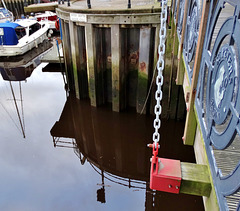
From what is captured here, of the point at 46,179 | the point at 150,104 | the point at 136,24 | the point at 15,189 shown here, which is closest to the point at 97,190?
the point at 46,179

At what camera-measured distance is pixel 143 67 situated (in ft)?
28.7

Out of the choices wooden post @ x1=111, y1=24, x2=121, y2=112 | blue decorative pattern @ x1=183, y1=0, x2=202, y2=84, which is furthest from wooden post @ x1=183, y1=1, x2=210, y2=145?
wooden post @ x1=111, y1=24, x2=121, y2=112

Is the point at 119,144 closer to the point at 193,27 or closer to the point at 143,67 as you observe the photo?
the point at 143,67

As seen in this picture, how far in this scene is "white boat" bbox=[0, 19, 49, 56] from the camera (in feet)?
53.4

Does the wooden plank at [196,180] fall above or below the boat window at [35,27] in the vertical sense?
above

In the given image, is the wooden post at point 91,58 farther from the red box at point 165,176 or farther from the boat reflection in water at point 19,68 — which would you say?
the red box at point 165,176

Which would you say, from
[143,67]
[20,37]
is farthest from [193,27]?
[20,37]

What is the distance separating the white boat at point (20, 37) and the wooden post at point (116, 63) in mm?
10718

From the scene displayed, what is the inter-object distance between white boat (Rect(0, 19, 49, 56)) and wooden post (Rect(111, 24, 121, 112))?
10.7 meters

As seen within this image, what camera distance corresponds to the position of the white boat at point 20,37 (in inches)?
640

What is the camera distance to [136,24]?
818 cm

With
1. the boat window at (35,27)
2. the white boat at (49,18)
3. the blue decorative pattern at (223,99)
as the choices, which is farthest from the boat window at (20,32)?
the blue decorative pattern at (223,99)

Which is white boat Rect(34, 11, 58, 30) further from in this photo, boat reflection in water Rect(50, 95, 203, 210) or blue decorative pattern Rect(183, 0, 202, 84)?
blue decorative pattern Rect(183, 0, 202, 84)

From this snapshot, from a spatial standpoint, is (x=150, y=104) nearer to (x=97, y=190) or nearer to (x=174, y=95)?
(x=174, y=95)
